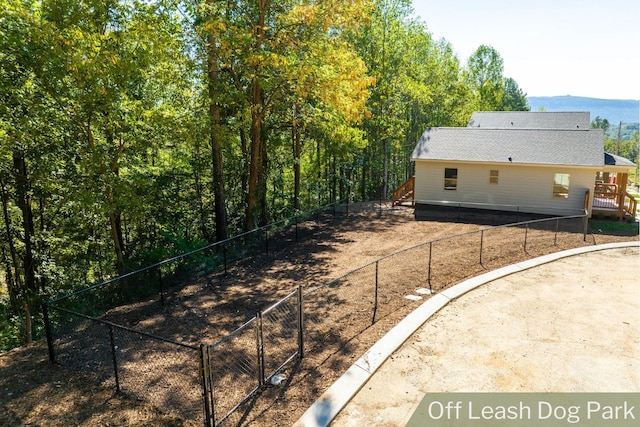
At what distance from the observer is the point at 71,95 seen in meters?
10.6

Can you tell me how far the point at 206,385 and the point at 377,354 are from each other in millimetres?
3387

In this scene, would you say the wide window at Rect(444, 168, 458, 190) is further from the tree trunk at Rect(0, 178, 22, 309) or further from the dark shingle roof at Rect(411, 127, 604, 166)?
the tree trunk at Rect(0, 178, 22, 309)

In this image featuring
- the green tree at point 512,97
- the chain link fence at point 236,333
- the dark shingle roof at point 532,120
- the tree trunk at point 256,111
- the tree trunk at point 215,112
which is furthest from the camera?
the green tree at point 512,97

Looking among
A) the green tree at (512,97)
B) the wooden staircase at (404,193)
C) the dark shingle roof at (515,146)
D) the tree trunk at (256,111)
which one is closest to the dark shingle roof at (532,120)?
the dark shingle roof at (515,146)

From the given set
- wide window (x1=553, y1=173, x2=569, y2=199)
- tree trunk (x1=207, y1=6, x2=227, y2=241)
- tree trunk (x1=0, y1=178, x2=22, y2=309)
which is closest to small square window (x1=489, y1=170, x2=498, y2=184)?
wide window (x1=553, y1=173, x2=569, y2=199)

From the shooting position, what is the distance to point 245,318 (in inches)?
373

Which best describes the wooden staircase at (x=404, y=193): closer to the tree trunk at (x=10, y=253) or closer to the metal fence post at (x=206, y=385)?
the tree trunk at (x=10, y=253)

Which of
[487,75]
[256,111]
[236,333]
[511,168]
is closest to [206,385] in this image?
[236,333]

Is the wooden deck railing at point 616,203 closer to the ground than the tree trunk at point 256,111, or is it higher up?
closer to the ground

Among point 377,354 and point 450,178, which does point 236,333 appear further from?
point 450,178

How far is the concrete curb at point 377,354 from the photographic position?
19.6ft

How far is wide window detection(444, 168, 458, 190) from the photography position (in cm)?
2189

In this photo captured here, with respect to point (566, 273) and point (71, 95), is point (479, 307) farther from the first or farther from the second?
point (71, 95)

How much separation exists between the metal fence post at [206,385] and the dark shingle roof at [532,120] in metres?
28.8
